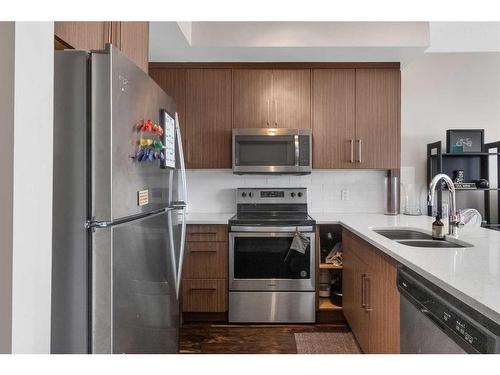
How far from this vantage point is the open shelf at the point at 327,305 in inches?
108

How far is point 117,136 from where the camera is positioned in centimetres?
110

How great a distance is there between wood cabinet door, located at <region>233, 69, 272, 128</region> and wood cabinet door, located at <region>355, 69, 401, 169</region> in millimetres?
831

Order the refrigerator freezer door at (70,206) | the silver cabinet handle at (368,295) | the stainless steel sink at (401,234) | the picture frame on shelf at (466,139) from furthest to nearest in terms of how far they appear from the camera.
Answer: the picture frame on shelf at (466,139), the stainless steel sink at (401,234), the silver cabinet handle at (368,295), the refrigerator freezer door at (70,206)

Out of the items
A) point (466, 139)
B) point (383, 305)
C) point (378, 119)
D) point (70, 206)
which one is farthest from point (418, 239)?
point (70, 206)

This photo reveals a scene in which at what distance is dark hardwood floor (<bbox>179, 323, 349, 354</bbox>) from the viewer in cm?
228

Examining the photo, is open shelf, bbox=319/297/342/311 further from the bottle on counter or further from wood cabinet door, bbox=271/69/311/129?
wood cabinet door, bbox=271/69/311/129

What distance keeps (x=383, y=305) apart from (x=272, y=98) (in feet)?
6.57

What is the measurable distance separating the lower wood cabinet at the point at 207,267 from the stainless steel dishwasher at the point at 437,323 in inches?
61.5

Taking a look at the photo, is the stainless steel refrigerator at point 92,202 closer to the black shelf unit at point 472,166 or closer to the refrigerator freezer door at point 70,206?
the refrigerator freezer door at point 70,206

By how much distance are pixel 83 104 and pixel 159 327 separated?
3.39ft

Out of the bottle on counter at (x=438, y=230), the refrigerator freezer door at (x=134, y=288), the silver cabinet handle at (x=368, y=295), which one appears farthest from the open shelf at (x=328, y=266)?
the refrigerator freezer door at (x=134, y=288)

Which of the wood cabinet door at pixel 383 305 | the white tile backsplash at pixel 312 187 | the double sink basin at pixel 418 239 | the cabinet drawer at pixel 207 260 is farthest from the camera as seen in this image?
the white tile backsplash at pixel 312 187

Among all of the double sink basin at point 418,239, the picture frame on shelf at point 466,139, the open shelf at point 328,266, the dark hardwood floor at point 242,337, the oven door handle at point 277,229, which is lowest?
the dark hardwood floor at point 242,337

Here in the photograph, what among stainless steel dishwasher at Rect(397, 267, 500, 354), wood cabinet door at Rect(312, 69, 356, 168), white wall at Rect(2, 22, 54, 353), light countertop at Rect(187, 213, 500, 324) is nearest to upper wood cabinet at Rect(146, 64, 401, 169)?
wood cabinet door at Rect(312, 69, 356, 168)
